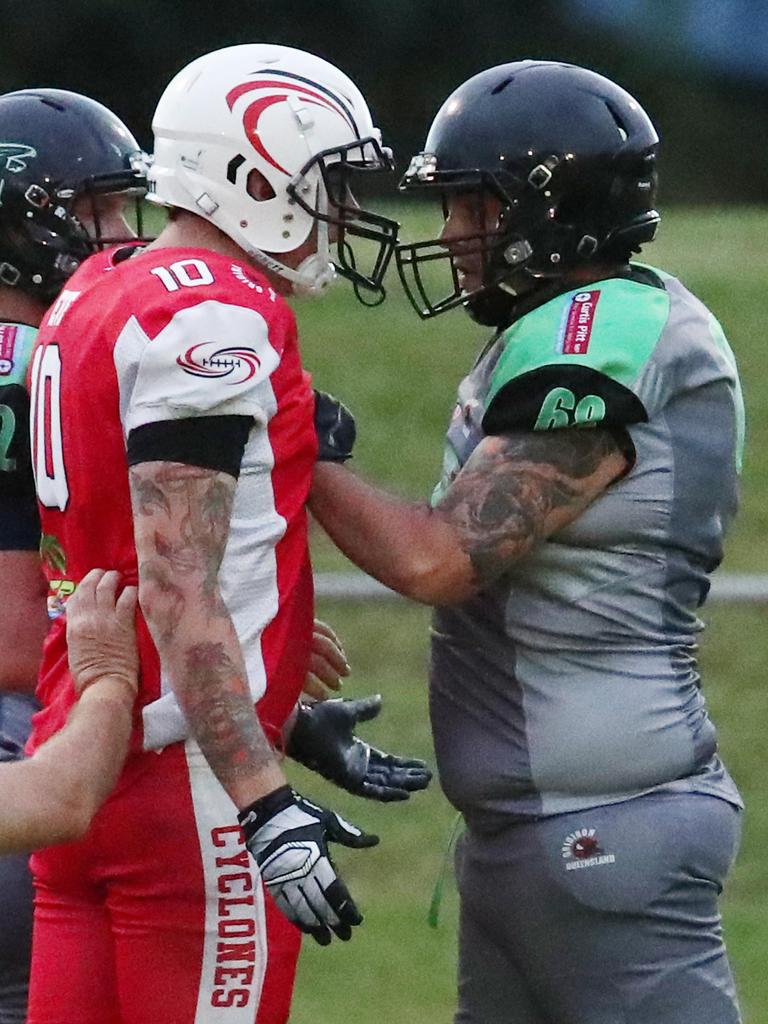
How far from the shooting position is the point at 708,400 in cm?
362

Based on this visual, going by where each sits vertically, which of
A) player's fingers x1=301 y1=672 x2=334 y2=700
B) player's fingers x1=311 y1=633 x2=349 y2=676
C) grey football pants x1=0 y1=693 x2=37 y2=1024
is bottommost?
grey football pants x1=0 y1=693 x2=37 y2=1024

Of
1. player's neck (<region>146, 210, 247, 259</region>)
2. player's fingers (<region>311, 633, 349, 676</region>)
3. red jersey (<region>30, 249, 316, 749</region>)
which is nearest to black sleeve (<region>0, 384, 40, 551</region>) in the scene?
red jersey (<region>30, 249, 316, 749</region>)

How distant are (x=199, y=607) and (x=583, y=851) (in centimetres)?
85

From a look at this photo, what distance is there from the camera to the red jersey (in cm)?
316

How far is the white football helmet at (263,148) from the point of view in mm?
3414

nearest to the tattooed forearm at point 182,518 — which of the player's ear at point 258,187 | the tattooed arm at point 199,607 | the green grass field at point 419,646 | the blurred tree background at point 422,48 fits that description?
the tattooed arm at point 199,607

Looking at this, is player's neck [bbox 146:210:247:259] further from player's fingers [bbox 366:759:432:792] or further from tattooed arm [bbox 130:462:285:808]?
player's fingers [bbox 366:759:432:792]

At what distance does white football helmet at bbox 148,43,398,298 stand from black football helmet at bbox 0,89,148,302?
1.64 feet

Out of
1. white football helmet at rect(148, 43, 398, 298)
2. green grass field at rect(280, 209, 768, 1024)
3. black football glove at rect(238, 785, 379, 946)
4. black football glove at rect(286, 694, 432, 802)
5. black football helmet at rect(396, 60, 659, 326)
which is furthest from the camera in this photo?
green grass field at rect(280, 209, 768, 1024)

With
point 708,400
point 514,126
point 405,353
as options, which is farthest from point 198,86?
point 405,353

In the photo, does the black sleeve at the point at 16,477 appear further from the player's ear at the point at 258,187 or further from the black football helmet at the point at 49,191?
the player's ear at the point at 258,187

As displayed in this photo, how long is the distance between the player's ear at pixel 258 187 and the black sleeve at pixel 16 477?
0.59 m

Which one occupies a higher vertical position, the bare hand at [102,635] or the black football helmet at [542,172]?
the black football helmet at [542,172]

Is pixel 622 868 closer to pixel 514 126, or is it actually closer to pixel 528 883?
pixel 528 883
